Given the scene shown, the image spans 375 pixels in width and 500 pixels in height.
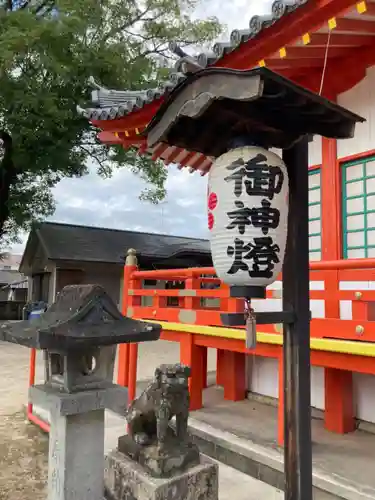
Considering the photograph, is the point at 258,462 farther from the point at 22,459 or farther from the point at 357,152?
the point at 357,152

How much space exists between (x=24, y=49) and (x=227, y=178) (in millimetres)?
11733

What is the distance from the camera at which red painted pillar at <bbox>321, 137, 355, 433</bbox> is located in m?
4.71

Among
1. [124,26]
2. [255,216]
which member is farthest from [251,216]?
[124,26]

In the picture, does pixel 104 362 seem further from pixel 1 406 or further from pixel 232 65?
pixel 1 406

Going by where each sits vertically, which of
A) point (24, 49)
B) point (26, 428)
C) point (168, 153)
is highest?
point (24, 49)

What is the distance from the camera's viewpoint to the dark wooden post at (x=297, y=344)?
229 centimetres

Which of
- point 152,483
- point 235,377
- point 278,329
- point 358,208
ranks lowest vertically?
point 152,483

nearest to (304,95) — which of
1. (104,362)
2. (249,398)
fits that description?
(104,362)

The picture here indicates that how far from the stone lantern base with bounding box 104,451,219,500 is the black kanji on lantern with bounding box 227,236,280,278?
1776mm

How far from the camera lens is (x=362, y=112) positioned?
475cm

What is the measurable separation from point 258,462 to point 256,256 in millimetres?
2800

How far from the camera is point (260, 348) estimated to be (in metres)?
4.67

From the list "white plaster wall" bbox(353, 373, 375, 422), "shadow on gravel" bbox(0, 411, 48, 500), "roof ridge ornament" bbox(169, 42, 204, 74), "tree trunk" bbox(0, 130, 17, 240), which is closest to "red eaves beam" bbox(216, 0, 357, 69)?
"roof ridge ornament" bbox(169, 42, 204, 74)

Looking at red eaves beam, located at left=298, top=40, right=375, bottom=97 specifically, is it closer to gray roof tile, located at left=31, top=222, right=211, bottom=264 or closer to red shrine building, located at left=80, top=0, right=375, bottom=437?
red shrine building, located at left=80, top=0, right=375, bottom=437
